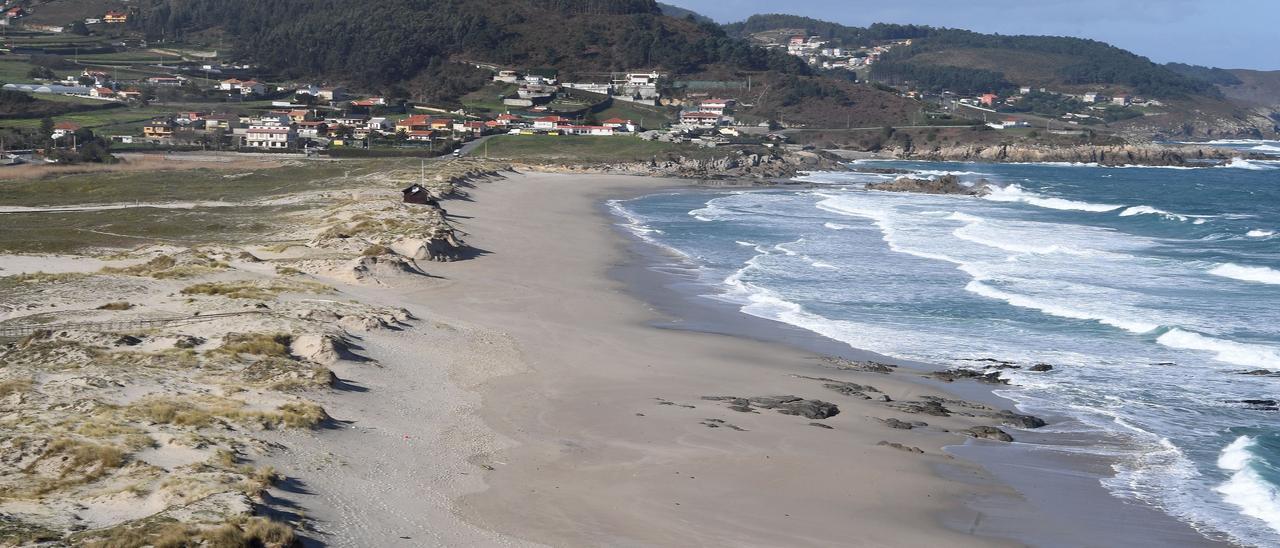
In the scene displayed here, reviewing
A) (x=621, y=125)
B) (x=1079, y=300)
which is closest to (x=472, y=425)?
(x=1079, y=300)

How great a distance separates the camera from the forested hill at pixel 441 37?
146 m

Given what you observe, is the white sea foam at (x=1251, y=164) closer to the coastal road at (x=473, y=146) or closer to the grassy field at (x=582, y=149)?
the grassy field at (x=582, y=149)

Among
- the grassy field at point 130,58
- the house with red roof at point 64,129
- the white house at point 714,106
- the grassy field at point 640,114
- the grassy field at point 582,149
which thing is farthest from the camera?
the grassy field at point 130,58

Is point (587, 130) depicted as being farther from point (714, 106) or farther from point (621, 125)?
point (714, 106)

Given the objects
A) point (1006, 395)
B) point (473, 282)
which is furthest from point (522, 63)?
point (1006, 395)

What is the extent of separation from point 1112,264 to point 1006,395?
776 inches

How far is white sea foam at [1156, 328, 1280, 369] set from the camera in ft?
A: 77.9

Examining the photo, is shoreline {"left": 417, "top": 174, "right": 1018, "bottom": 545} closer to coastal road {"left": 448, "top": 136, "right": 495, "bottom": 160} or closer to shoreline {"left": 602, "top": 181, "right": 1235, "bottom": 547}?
shoreline {"left": 602, "top": 181, "right": 1235, "bottom": 547}

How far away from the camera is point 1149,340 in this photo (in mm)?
25750

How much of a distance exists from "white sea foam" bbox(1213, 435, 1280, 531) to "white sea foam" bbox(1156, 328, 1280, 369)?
21.0 feet

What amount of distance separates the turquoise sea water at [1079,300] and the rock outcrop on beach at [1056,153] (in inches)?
2282

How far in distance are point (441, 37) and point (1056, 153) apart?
77653 mm

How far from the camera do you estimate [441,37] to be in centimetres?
15188

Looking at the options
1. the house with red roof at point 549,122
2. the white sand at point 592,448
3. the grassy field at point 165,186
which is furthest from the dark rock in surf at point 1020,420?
the house with red roof at point 549,122
